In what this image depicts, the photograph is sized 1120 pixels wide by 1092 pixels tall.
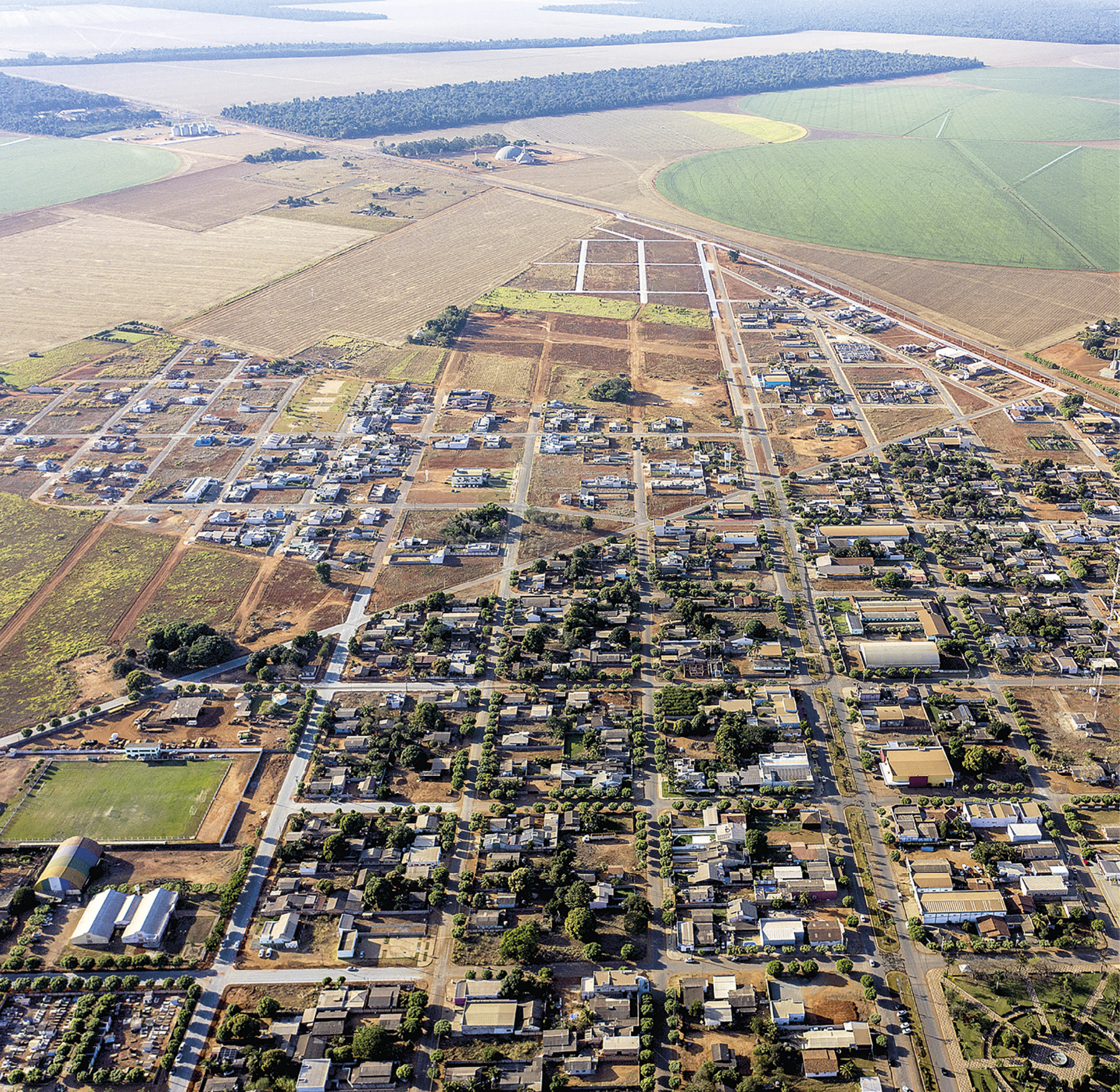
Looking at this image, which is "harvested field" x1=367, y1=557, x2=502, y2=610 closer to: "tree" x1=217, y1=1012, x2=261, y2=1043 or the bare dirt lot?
"tree" x1=217, y1=1012, x2=261, y2=1043

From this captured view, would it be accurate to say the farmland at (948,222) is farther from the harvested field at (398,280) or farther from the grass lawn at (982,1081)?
the grass lawn at (982,1081)

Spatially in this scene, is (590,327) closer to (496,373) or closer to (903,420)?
(496,373)

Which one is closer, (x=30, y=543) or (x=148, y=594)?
(x=148, y=594)

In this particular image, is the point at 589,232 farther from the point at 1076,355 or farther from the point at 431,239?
the point at 1076,355

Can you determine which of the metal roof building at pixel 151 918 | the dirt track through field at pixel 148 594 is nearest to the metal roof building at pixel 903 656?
the metal roof building at pixel 151 918

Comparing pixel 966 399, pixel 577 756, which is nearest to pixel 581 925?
pixel 577 756

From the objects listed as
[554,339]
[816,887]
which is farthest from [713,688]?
[554,339]

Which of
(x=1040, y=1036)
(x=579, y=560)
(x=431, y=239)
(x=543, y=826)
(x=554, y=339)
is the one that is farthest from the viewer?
(x=431, y=239)
